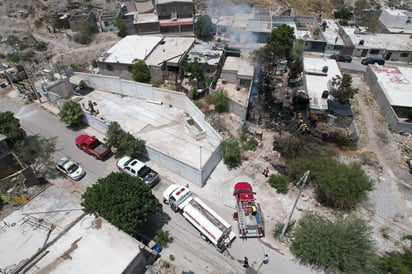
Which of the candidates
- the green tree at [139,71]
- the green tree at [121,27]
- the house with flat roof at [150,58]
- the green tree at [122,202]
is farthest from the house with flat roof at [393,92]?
the green tree at [121,27]

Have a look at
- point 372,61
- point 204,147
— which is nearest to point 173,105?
point 204,147

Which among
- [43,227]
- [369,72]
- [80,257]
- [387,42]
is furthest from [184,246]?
[387,42]

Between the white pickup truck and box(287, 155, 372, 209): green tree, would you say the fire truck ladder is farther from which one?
box(287, 155, 372, 209): green tree

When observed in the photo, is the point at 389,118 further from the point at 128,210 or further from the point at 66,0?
the point at 66,0

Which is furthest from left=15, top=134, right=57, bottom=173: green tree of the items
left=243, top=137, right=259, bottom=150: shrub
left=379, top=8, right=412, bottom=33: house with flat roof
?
left=379, top=8, right=412, bottom=33: house with flat roof

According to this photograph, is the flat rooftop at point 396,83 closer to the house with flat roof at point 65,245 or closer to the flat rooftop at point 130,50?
the house with flat roof at point 65,245

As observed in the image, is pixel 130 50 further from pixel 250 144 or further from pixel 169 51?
pixel 250 144

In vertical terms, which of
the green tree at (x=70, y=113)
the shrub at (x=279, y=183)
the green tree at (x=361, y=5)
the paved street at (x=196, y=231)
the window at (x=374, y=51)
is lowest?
the paved street at (x=196, y=231)
